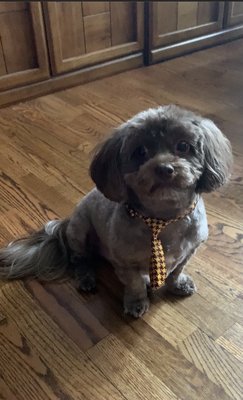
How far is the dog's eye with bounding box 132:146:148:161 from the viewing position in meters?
0.90

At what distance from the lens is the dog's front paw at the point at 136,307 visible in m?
1.11

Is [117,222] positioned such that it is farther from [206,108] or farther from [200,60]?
[200,60]

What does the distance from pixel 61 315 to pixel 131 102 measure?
52.1 inches

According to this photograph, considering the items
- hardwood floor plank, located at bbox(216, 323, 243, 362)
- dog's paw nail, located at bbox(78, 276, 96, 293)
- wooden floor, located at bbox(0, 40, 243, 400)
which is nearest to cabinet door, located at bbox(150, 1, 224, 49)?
wooden floor, located at bbox(0, 40, 243, 400)

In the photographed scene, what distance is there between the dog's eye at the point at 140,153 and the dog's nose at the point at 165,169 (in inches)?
2.5

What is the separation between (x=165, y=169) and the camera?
0.84 m

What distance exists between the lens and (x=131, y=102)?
2.18 meters

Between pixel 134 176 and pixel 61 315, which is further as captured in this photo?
pixel 61 315

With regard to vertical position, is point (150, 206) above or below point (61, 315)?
above

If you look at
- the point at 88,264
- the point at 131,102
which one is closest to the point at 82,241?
the point at 88,264

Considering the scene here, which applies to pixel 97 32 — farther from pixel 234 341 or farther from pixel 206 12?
pixel 234 341

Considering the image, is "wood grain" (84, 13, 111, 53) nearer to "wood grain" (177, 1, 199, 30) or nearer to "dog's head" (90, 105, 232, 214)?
"wood grain" (177, 1, 199, 30)

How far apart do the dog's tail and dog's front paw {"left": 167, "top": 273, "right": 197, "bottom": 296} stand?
1.03 feet

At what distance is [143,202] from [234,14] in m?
2.35
